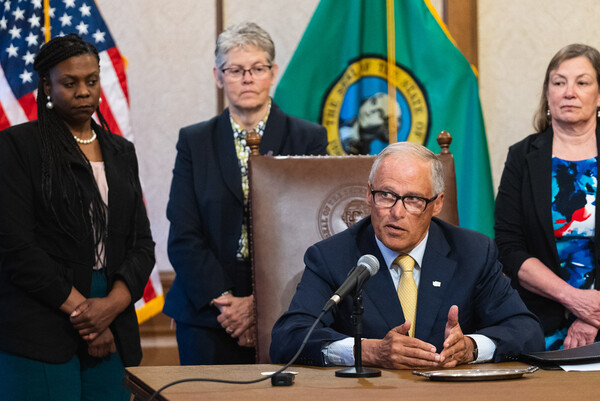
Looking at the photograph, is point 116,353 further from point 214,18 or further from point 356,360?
point 214,18

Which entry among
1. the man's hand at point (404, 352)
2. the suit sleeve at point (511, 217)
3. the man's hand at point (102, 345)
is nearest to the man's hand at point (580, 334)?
the suit sleeve at point (511, 217)

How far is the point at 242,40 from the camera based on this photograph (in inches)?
120

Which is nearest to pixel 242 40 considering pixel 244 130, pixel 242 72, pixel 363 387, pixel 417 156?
pixel 242 72

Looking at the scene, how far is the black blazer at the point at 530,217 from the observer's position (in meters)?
2.98

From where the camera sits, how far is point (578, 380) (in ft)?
5.91

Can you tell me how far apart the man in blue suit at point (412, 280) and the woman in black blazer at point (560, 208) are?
0.58 meters

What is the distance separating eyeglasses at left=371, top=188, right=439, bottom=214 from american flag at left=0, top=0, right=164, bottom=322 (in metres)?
1.82

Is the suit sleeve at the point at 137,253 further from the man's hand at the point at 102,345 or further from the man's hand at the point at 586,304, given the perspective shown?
the man's hand at the point at 586,304

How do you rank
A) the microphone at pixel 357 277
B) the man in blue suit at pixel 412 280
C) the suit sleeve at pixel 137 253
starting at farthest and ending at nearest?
the suit sleeve at pixel 137 253
the man in blue suit at pixel 412 280
the microphone at pixel 357 277

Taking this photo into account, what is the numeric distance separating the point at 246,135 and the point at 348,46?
1105 mm

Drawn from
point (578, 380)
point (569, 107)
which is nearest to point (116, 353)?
point (578, 380)

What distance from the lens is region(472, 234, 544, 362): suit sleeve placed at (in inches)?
85.8

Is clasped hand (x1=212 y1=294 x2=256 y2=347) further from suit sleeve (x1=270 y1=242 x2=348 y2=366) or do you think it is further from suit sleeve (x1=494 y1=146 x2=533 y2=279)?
suit sleeve (x1=494 y1=146 x2=533 y2=279)

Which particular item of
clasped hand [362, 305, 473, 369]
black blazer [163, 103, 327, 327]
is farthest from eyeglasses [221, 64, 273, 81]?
clasped hand [362, 305, 473, 369]
